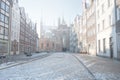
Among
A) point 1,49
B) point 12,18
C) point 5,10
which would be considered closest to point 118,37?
point 1,49

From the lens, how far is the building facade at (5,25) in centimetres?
4173

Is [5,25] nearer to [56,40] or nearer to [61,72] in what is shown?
[61,72]

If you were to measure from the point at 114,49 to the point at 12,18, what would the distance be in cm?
2868

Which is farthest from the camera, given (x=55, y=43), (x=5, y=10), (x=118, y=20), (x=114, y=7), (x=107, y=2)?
(x=55, y=43)

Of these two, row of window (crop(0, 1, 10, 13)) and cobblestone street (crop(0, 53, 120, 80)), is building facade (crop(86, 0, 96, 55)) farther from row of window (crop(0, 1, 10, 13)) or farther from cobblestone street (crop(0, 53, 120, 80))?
cobblestone street (crop(0, 53, 120, 80))

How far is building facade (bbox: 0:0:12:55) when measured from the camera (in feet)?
137

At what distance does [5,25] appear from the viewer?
44.7 metres

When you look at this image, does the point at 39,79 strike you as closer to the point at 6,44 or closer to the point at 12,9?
the point at 6,44

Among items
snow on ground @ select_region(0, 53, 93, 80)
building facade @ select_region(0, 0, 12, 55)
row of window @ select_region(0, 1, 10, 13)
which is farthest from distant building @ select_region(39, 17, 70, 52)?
snow on ground @ select_region(0, 53, 93, 80)

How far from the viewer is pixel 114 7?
30281 mm

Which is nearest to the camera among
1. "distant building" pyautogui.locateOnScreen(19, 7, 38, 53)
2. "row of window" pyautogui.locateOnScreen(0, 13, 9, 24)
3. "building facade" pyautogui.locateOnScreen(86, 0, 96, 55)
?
"row of window" pyautogui.locateOnScreen(0, 13, 9, 24)

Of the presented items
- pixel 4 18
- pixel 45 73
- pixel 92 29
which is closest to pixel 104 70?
pixel 45 73

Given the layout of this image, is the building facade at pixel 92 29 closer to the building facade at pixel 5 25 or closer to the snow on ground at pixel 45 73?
the building facade at pixel 5 25

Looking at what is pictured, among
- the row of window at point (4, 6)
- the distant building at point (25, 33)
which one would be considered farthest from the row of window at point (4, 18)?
the distant building at point (25, 33)
